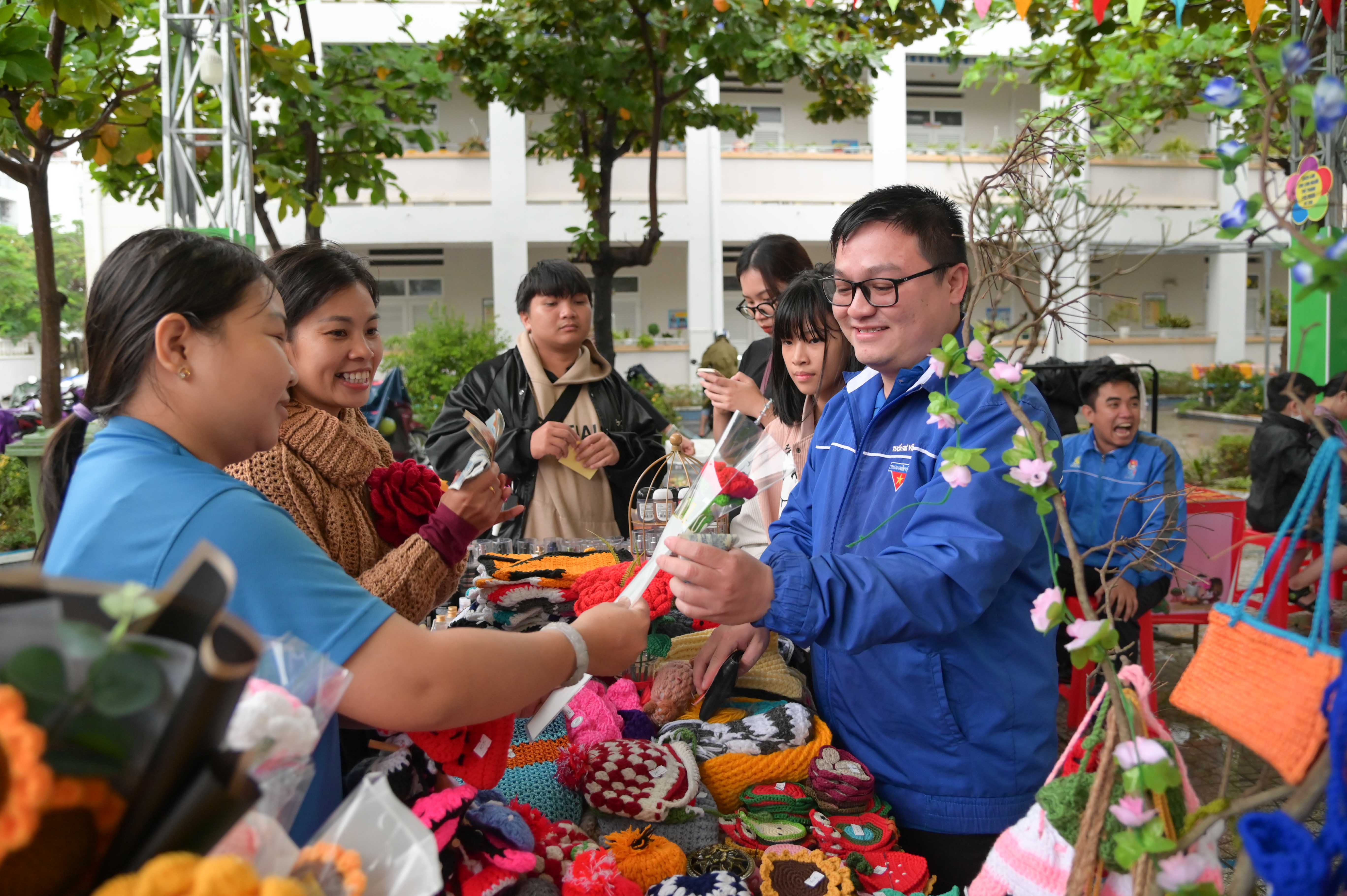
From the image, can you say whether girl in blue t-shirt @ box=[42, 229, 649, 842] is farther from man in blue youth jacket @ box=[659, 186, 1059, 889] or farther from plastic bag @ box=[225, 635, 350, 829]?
man in blue youth jacket @ box=[659, 186, 1059, 889]

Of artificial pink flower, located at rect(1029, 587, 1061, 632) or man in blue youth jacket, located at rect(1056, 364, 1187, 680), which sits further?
man in blue youth jacket, located at rect(1056, 364, 1187, 680)

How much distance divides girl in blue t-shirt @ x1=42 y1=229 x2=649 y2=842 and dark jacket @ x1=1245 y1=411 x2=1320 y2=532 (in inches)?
185

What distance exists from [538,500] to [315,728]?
9.44 feet

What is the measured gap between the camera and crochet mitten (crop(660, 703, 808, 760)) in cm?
174

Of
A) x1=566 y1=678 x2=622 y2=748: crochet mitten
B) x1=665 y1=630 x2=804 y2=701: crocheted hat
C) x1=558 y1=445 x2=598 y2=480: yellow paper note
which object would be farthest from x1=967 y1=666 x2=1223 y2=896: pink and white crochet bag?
x1=558 y1=445 x2=598 y2=480: yellow paper note

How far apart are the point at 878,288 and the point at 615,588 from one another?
3.06ft

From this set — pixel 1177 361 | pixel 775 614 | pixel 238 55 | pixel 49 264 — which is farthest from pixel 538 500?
pixel 1177 361

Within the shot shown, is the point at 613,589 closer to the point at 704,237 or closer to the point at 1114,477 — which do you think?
the point at 1114,477

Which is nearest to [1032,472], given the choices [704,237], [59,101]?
[59,101]

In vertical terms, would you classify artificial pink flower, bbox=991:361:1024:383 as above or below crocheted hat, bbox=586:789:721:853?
above

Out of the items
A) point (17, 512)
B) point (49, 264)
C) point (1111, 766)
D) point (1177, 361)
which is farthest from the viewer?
point (1177, 361)

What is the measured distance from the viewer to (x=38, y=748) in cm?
55

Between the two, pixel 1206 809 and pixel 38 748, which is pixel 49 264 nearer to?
pixel 38 748

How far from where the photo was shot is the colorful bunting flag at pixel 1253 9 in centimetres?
256
